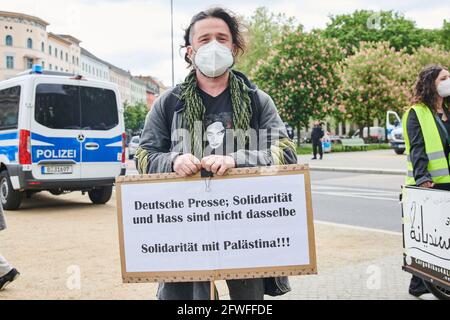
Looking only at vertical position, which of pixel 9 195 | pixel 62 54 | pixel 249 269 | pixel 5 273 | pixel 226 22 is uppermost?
pixel 62 54

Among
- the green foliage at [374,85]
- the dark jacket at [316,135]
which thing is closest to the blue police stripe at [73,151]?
the dark jacket at [316,135]

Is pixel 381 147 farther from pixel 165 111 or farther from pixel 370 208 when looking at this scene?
pixel 165 111

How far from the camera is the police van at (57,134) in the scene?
10.3 meters

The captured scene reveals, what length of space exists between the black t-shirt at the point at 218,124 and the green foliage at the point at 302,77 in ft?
104

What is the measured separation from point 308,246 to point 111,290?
2923 millimetres

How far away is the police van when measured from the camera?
10.3 metres

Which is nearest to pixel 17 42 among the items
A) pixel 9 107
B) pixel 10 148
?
pixel 9 107

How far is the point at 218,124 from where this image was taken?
257cm

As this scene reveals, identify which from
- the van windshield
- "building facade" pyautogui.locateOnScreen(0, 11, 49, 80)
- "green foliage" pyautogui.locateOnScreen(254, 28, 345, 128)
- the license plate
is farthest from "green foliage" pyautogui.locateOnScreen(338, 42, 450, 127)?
"building facade" pyautogui.locateOnScreen(0, 11, 49, 80)

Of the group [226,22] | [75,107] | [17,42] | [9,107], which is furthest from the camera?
[17,42]

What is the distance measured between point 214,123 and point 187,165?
0.90 feet

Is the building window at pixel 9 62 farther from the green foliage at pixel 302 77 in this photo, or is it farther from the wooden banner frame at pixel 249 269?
the wooden banner frame at pixel 249 269

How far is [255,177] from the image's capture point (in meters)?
2.47

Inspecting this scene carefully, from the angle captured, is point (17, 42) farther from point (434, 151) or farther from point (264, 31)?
point (434, 151)
